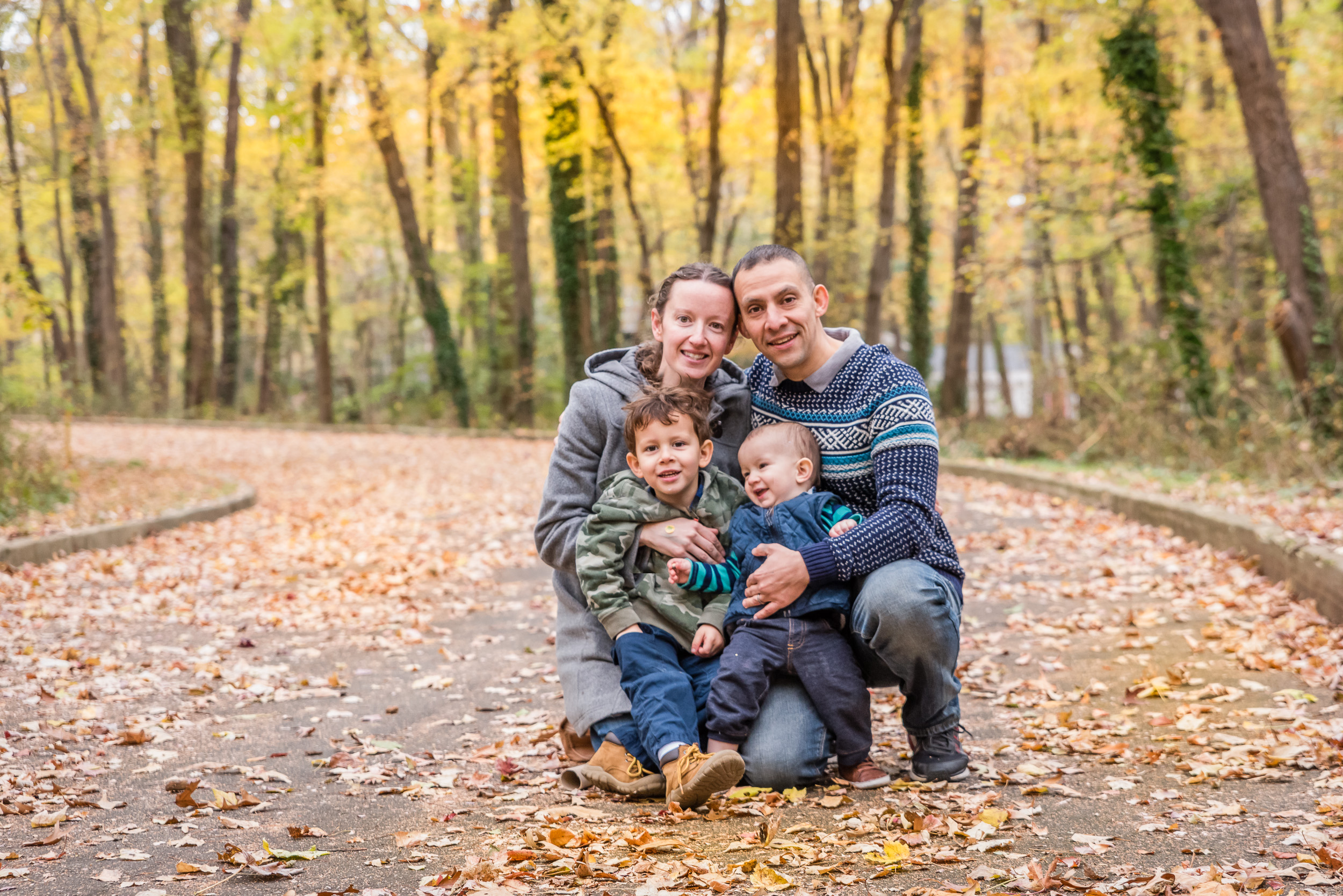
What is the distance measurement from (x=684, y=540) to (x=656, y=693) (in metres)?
0.52

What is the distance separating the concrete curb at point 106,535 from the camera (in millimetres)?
7938

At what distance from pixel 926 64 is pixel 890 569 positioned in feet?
66.3

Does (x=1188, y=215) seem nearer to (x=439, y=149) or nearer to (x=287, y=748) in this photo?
(x=287, y=748)

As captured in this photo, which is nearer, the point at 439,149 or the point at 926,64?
the point at 926,64

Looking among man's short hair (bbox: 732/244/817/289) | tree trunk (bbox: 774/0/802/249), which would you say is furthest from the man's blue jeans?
tree trunk (bbox: 774/0/802/249)

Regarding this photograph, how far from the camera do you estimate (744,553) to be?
12.2 ft

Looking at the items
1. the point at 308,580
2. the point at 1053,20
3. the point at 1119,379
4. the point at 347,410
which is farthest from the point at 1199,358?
the point at 347,410

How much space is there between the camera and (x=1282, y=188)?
35.4ft

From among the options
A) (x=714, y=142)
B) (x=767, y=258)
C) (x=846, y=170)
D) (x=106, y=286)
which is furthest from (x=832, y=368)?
(x=106, y=286)

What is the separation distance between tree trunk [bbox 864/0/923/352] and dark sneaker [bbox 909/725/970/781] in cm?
1506

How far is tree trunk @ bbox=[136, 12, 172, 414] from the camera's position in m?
27.6

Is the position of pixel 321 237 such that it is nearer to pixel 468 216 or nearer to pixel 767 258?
pixel 468 216

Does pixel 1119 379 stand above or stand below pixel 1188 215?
below

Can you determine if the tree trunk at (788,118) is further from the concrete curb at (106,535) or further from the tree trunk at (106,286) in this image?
the tree trunk at (106,286)
